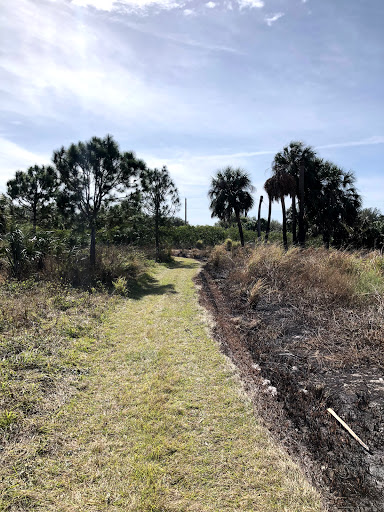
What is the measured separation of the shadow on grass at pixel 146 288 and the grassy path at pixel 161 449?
16.2ft

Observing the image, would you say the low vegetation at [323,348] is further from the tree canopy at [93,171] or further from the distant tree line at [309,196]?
the distant tree line at [309,196]

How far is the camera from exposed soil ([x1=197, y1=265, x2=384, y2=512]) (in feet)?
7.75

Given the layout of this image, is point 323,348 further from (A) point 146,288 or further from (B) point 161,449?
(A) point 146,288

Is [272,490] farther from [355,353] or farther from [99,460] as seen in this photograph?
[355,353]

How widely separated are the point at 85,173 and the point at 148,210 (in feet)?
33.9

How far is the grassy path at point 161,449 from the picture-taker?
Result: 2.18 m

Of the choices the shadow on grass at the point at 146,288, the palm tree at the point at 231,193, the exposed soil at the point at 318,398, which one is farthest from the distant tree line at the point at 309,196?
the exposed soil at the point at 318,398

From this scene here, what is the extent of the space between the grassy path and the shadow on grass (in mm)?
4929

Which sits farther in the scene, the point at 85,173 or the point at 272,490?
the point at 85,173

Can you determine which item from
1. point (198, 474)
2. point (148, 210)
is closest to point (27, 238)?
point (198, 474)

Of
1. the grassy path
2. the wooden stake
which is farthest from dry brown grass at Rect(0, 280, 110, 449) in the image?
the wooden stake

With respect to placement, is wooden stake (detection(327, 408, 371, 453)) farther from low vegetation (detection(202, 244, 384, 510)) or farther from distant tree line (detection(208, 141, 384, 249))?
distant tree line (detection(208, 141, 384, 249))

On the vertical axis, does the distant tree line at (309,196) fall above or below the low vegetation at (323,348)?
above

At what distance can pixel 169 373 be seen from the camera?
13.4 feet
